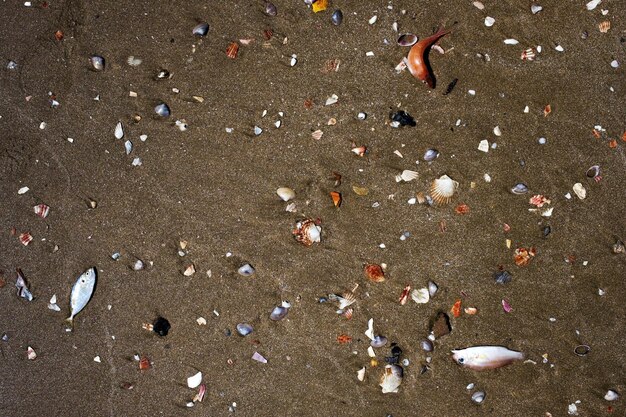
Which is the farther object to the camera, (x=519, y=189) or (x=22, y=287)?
(x=22, y=287)

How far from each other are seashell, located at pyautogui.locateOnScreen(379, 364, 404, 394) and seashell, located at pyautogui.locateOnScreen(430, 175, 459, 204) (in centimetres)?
107

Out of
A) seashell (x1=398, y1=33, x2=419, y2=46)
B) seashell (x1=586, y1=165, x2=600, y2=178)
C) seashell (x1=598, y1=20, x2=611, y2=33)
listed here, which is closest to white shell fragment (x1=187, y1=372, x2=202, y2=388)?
seashell (x1=398, y1=33, x2=419, y2=46)

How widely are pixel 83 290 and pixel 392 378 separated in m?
2.01

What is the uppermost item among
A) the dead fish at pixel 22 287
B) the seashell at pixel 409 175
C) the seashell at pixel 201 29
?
the seashell at pixel 201 29

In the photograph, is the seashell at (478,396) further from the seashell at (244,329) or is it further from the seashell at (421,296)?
the seashell at (244,329)

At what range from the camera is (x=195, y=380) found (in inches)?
119

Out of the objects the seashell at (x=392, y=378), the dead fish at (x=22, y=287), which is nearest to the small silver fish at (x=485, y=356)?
the seashell at (x=392, y=378)

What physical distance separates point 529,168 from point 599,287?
33.9 inches

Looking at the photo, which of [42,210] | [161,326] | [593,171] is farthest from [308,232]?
[593,171]

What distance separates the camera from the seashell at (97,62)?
2.97 m

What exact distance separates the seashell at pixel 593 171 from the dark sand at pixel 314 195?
0.09ft

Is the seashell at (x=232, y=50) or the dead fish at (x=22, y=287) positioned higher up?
the seashell at (x=232, y=50)

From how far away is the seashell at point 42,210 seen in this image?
3002 mm

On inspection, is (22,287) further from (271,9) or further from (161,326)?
(271,9)
